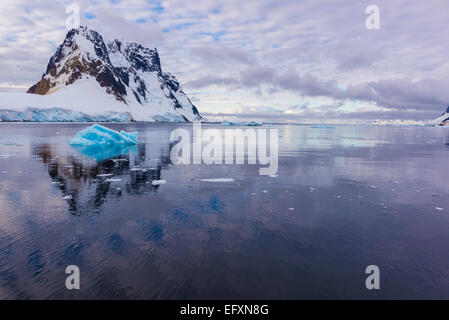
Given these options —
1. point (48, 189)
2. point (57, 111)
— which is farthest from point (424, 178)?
Answer: point (57, 111)

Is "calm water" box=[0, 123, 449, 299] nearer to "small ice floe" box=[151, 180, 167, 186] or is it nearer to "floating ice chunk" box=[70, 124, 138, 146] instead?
"small ice floe" box=[151, 180, 167, 186]

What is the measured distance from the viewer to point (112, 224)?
22.7ft

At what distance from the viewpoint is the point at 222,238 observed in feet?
20.4

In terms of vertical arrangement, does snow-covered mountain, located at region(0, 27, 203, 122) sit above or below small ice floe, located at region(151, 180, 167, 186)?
above

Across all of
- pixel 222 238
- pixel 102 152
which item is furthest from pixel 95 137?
pixel 222 238

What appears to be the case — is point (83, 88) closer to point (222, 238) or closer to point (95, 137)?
point (95, 137)

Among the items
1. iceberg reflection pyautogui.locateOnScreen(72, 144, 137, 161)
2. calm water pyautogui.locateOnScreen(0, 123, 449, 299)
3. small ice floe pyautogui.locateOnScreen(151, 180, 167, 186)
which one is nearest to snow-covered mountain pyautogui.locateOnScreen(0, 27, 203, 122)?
iceberg reflection pyautogui.locateOnScreen(72, 144, 137, 161)

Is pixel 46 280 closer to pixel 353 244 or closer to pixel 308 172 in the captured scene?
pixel 353 244

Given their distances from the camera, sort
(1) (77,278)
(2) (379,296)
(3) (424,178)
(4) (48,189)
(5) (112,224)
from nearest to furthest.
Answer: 1. (2) (379,296)
2. (1) (77,278)
3. (5) (112,224)
4. (4) (48,189)
5. (3) (424,178)

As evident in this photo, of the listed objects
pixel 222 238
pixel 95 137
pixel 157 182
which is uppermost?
pixel 95 137

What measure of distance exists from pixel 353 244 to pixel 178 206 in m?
5.11

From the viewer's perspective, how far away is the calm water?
4438mm

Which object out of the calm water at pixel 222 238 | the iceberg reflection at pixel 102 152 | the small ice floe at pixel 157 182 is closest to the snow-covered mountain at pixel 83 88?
the iceberg reflection at pixel 102 152

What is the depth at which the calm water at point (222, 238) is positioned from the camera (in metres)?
4.44
